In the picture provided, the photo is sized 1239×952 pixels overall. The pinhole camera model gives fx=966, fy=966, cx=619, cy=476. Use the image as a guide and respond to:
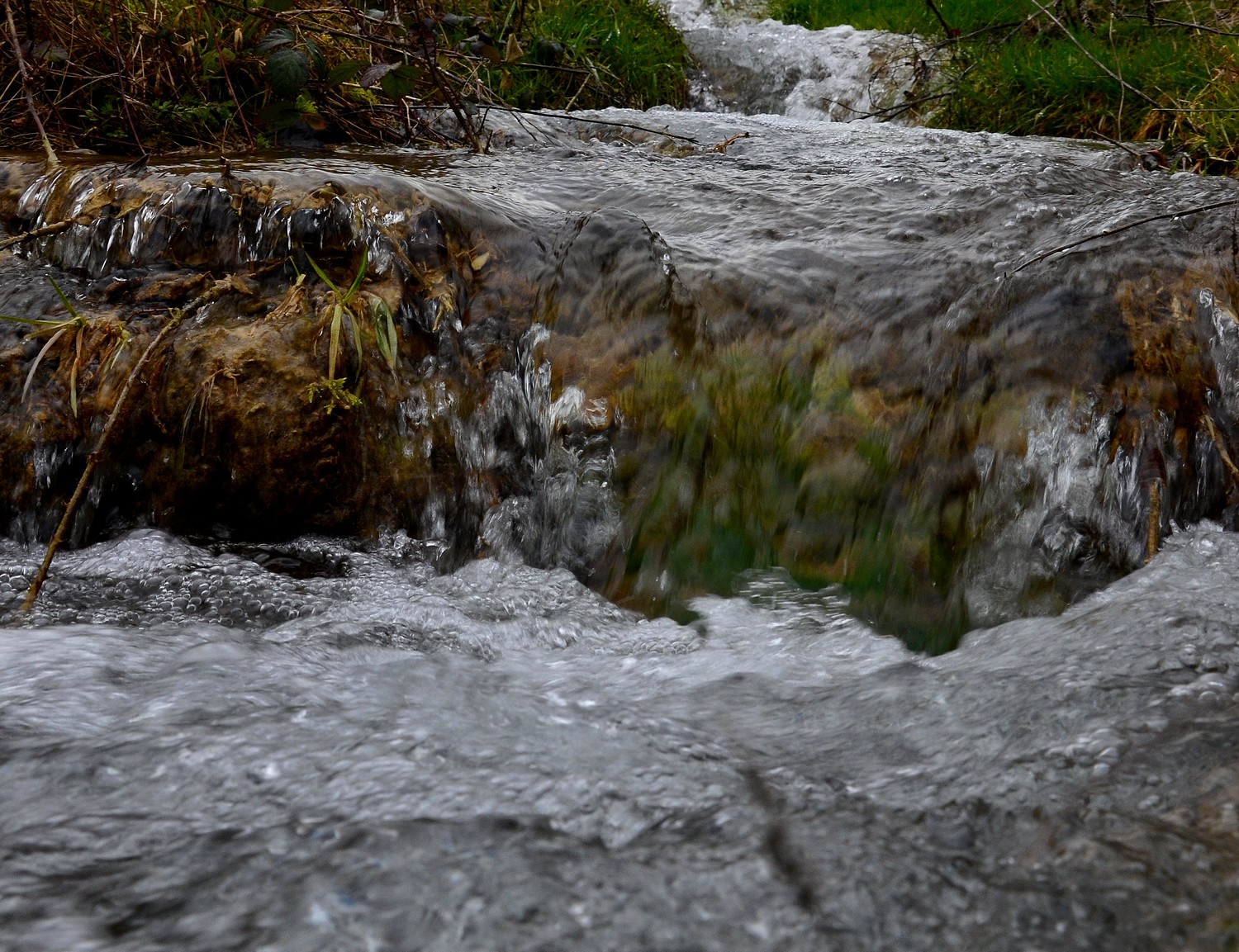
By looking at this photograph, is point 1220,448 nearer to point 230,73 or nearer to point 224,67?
point 224,67

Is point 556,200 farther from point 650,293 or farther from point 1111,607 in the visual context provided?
point 1111,607

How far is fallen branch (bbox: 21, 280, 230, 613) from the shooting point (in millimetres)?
2021

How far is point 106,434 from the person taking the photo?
2.18 metres

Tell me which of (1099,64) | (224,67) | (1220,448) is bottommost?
(1220,448)

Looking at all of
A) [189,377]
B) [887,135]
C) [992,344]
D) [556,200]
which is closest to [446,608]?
[189,377]

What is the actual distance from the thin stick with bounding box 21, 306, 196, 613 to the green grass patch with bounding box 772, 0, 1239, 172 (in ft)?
11.0

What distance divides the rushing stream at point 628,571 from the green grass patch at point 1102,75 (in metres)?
1.28

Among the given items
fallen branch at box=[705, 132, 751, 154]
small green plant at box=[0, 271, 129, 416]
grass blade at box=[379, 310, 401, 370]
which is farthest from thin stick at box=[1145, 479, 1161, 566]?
fallen branch at box=[705, 132, 751, 154]

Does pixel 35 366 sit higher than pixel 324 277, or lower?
lower

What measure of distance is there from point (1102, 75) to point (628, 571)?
4270mm

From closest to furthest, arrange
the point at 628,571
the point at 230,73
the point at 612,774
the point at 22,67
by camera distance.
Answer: the point at 612,774
the point at 628,571
the point at 22,67
the point at 230,73

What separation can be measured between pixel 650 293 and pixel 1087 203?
4.87ft

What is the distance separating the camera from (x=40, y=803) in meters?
1.32

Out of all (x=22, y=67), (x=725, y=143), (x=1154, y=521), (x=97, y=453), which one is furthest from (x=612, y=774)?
(x=725, y=143)
